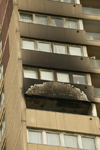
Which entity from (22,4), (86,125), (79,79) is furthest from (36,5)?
(86,125)

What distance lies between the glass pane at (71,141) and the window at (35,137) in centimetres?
187

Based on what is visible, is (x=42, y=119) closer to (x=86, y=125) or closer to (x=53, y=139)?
(x=53, y=139)

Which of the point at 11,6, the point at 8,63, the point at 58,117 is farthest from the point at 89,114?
the point at 11,6

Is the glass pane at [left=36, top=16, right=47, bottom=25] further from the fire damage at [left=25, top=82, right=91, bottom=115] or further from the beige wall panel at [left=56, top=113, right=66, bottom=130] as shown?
the beige wall panel at [left=56, top=113, right=66, bottom=130]

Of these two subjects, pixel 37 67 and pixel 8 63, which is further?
pixel 8 63

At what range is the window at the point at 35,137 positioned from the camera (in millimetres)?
36969

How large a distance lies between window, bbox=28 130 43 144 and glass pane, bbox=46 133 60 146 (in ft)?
1.87

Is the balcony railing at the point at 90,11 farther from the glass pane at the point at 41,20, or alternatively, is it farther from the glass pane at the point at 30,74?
the glass pane at the point at 30,74

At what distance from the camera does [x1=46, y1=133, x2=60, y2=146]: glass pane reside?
3734cm

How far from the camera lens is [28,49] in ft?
139

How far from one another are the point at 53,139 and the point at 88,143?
260 cm

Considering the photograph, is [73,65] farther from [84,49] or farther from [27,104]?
[27,104]

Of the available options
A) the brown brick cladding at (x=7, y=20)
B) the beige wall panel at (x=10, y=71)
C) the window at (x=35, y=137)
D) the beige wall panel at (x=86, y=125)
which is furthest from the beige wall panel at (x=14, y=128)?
the brown brick cladding at (x=7, y=20)

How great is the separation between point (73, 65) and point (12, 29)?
6.37m
